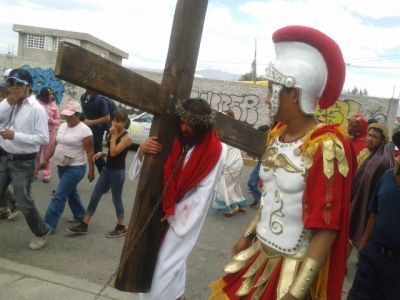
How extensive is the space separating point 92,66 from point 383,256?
224cm

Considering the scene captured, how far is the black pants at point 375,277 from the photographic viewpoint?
279cm

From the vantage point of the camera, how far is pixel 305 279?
5.60 feet

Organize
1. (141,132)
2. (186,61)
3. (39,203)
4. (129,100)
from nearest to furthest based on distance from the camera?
(129,100) → (186,61) → (39,203) → (141,132)

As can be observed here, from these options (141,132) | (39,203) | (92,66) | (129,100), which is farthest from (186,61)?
(141,132)

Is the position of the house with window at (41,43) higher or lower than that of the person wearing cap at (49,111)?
higher

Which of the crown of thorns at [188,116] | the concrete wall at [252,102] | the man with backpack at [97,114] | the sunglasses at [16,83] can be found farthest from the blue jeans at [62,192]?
the concrete wall at [252,102]

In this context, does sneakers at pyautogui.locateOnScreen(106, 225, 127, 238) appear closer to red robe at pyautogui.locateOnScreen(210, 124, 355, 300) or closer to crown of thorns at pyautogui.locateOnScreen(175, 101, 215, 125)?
crown of thorns at pyautogui.locateOnScreen(175, 101, 215, 125)

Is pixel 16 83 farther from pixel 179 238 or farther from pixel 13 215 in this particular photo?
pixel 179 238

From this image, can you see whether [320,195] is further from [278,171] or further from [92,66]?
[92,66]

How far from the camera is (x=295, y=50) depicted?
1.92 m

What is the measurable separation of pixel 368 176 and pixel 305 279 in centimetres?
332

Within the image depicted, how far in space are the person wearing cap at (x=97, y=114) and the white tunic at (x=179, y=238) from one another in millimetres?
3993

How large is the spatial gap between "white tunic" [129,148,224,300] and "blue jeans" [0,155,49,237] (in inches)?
84.2

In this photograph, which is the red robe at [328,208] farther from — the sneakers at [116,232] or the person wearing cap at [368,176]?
the sneakers at [116,232]
